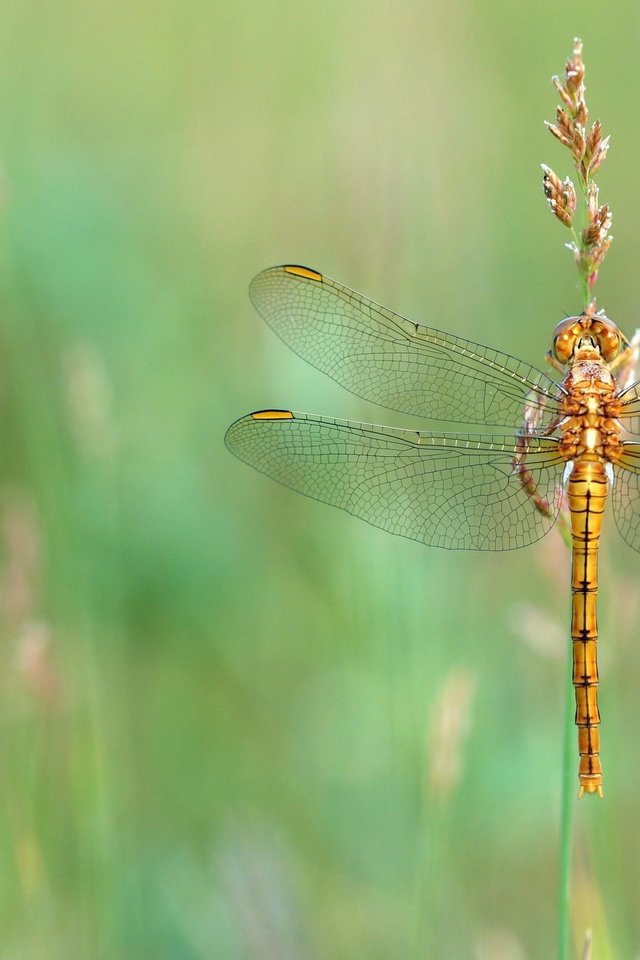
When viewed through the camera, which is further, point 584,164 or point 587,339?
point 587,339

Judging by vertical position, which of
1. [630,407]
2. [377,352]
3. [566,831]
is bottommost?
[566,831]

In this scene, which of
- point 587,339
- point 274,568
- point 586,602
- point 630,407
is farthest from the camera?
point 274,568

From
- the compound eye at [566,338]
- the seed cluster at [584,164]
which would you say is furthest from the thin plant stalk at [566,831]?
the compound eye at [566,338]

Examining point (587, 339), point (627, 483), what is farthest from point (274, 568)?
point (587, 339)

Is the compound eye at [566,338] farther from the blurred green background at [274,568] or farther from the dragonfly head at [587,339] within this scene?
the blurred green background at [274,568]

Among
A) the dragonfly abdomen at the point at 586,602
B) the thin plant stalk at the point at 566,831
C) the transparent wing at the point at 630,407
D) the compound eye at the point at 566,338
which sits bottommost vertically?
the thin plant stalk at the point at 566,831

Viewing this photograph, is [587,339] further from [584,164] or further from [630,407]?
[584,164]

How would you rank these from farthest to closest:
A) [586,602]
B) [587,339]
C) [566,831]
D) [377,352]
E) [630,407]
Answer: [377,352]
[630,407]
[587,339]
[586,602]
[566,831]
